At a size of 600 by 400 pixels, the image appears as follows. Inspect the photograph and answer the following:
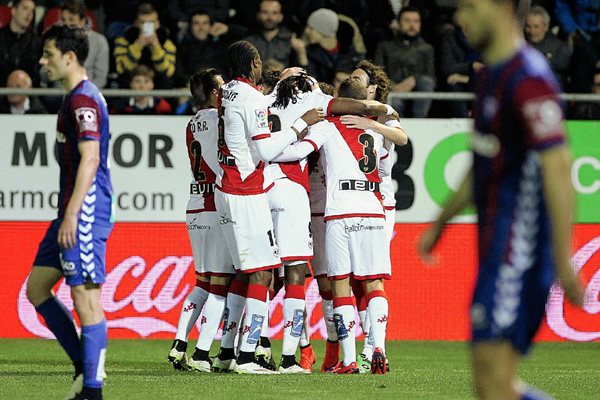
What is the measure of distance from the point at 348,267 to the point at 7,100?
5.74 meters

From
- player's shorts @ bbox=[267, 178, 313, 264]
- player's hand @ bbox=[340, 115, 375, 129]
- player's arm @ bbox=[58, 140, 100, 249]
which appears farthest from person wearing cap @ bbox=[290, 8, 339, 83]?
player's arm @ bbox=[58, 140, 100, 249]

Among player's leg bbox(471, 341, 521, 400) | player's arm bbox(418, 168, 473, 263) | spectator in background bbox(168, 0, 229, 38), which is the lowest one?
player's leg bbox(471, 341, 521, 400)

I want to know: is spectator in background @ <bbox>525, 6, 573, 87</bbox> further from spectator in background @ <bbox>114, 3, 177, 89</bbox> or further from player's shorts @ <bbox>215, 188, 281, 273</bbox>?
player's shorts @ <bbox>215, 188, 281, 273</bbox>

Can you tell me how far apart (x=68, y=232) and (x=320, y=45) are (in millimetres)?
8422

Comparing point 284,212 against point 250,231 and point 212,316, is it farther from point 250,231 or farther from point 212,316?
point 212,316

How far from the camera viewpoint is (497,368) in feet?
15.5

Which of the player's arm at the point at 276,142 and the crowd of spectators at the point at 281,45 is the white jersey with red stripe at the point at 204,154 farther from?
the crowd of spectators at the point at 281,45

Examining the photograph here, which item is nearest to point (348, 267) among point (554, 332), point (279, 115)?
point (279, 115)

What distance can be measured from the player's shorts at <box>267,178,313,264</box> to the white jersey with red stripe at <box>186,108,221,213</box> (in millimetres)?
556

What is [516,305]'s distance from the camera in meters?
4.73

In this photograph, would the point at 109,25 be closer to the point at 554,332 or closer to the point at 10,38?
the point at 10,38

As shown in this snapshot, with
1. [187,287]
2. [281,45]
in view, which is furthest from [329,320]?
[281,45]

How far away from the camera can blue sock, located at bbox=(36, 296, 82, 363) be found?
7605 millimetres

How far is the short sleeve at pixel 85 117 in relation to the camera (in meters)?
7.11
